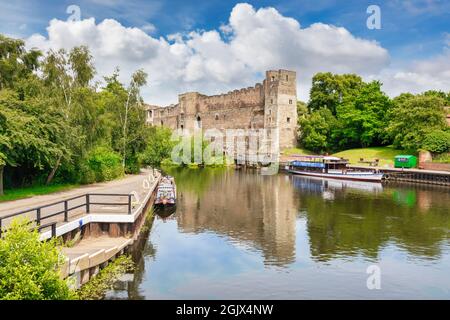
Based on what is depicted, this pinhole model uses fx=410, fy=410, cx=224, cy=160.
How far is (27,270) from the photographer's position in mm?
6605

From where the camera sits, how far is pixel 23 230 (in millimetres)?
6953

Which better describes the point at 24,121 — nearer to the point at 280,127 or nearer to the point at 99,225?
the point at 99,225

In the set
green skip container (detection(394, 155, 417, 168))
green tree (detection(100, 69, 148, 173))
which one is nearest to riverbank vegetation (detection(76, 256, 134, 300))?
green tree (detection(100, 69, 148, 173))

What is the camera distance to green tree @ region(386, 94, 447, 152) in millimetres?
43378

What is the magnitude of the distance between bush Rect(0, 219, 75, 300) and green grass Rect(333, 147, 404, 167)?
4290 centimetres

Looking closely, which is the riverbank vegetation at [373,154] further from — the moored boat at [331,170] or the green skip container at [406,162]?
the moored boat at [331,170]

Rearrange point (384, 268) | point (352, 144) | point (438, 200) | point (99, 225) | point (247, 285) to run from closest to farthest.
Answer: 1. point (247, 285)
2. point (384, 268)
3. point (99, 225)
4. point (438, 200)
5. point (352, 144)

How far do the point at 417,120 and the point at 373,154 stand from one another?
7.24m

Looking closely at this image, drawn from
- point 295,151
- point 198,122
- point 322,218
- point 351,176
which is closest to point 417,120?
point 351,176

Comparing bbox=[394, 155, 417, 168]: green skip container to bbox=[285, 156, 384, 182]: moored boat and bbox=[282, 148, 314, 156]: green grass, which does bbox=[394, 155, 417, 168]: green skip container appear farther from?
bbox=[282, 148, 314, 156]: green grass

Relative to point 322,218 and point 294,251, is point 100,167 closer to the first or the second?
point 322,218

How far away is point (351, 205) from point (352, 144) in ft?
120

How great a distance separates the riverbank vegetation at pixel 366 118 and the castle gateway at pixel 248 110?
298cm

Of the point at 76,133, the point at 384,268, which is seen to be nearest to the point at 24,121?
the point at 76,133
